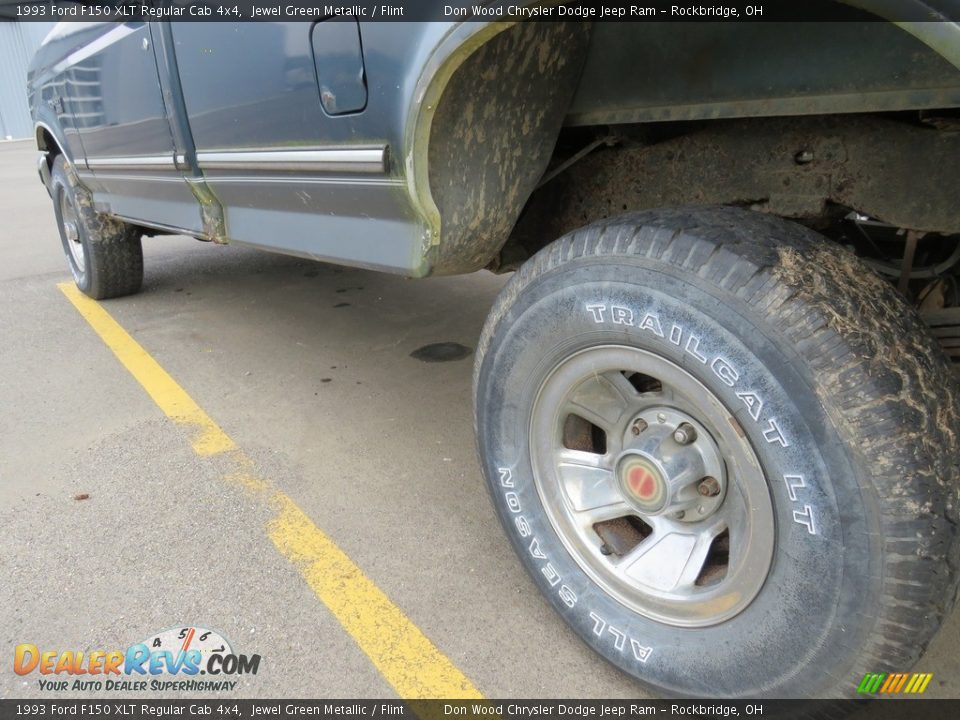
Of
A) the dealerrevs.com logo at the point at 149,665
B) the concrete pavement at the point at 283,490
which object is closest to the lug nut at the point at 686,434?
the concrete pavement at the point at 283,490

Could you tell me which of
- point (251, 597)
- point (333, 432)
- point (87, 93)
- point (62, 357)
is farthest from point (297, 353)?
point (251, 597)

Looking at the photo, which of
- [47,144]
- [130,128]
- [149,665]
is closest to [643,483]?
[149,665]

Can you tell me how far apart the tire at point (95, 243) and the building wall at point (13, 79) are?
2697 cm

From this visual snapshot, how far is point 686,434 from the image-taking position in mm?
1416

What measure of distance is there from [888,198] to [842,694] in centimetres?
100

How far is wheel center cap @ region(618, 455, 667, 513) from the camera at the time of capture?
4.74 ft

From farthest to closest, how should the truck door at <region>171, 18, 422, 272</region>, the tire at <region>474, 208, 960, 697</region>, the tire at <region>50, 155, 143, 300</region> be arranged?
the tire at <region>50, 155, 143, 300</region> < the truck door at <region>171, 18, 422, 272</region> < the tire at <region>474, 208, 960, 697</region>

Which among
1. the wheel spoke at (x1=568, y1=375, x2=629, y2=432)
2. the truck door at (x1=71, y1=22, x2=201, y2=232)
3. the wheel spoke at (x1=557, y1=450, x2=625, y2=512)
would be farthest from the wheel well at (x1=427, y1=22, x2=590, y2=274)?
the truck door at (x1=71, y1=22, x2=201, y2=232)

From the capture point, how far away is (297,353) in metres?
3.63

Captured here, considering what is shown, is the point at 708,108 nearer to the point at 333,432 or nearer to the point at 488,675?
the point at 488,675

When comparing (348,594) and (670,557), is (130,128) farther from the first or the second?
(670,557)

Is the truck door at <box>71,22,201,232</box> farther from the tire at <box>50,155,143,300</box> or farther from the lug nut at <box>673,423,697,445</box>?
the lug nut at <box>673,423,697,445</box>

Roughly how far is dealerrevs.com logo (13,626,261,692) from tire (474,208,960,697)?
806mm

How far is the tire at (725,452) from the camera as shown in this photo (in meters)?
1.12
